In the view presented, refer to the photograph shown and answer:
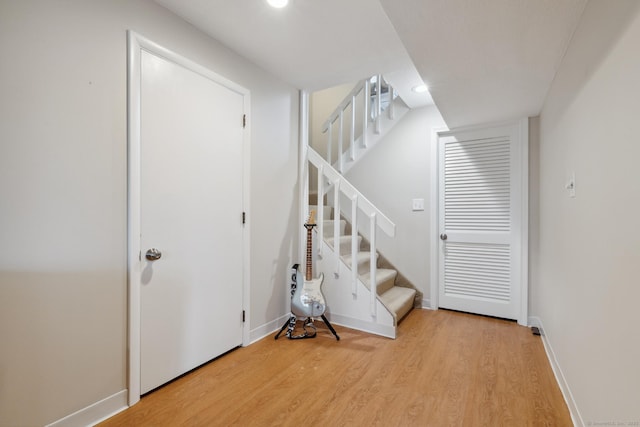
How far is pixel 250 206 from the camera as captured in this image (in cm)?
239

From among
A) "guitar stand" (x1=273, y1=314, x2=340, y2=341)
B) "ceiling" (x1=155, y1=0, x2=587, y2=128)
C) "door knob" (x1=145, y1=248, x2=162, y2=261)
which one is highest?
"ceiling" (x1=155, y1=0, x2=587, y2=128)

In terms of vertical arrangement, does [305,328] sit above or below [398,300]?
below

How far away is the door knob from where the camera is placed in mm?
1686

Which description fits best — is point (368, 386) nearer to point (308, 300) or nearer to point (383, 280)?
point (308, 300)

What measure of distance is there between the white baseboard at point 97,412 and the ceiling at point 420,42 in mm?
2253

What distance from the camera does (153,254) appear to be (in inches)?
67.0

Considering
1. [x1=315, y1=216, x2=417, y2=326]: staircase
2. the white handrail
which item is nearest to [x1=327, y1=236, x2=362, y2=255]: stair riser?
[x1=315, y1=216, x2=417, y2=326]: staircase

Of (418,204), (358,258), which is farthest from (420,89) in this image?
(358,258)

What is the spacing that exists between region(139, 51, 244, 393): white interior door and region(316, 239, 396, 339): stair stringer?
0.88 metres

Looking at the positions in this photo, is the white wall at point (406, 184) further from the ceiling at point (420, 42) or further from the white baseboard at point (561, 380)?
the white baseboard at point (561, 380)

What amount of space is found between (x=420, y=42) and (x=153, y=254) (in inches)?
75.8

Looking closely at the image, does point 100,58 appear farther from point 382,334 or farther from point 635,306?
point 382,334

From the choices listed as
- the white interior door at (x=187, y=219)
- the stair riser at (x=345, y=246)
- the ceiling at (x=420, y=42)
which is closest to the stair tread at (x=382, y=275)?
the stair riser at (x=345, y=246)

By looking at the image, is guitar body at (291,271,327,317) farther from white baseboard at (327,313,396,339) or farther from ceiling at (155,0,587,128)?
ceiling at (155,0,587,128)
